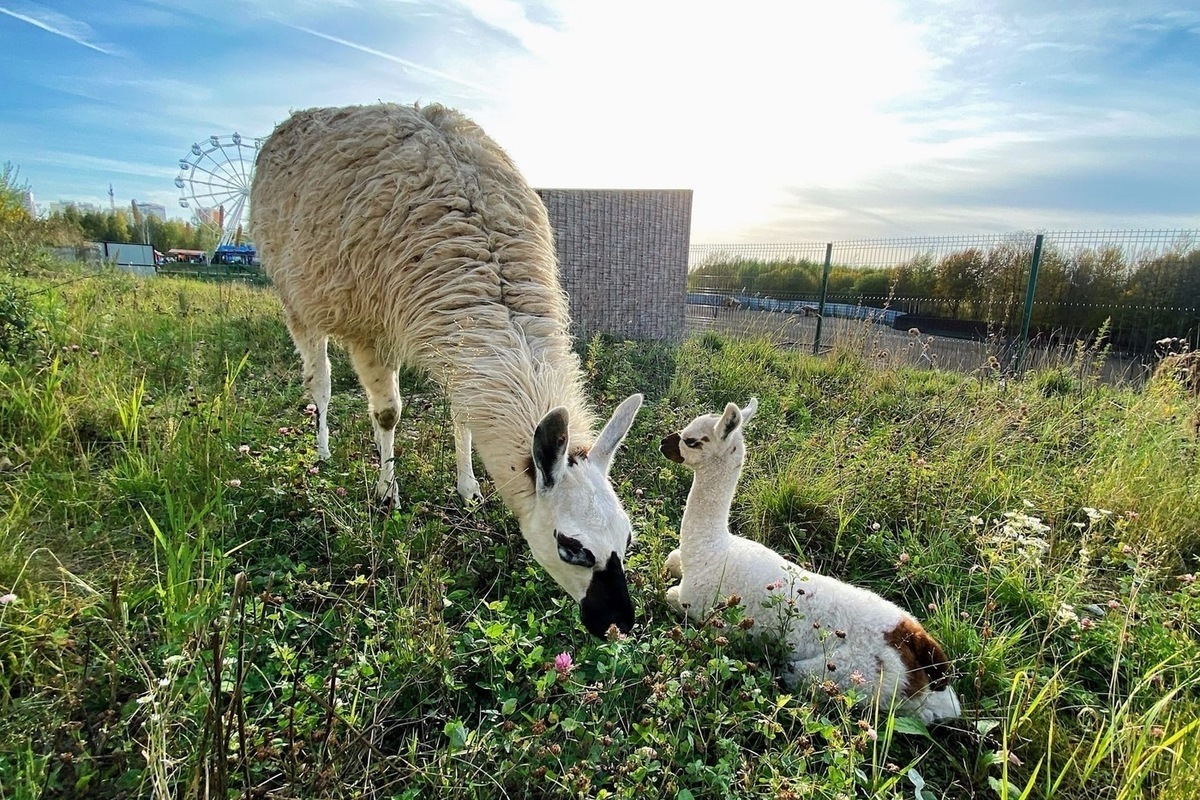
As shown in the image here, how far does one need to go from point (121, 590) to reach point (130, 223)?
73.0 m

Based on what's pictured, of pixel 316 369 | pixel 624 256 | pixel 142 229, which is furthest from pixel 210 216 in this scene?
pixel 142 229

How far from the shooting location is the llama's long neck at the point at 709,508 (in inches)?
115

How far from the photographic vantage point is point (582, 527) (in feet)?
8.23

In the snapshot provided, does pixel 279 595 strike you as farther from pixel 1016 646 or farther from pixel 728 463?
pixel 1016 646

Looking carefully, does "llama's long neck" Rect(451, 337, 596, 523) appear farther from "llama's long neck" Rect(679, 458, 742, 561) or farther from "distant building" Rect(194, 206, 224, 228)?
"distant building" Rect(194, 206, 224, 228)

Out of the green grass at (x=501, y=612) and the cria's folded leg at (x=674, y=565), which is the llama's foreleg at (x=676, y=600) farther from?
the cria's folded leg at (x=674, y=565)

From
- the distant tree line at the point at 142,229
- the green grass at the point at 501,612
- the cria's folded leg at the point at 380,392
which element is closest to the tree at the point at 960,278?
the green grass at the point at 501,612

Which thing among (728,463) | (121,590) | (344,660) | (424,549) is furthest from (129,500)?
(728,463)

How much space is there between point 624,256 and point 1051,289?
8.85 metres

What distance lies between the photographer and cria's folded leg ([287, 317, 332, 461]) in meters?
4.29

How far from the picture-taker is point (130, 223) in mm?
56812

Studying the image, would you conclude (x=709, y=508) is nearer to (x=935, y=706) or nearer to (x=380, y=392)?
(x=935, y=706)

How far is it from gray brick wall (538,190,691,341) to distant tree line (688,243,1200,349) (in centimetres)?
346

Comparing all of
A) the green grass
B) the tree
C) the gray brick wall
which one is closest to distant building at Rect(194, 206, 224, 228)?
the gray brick wall
